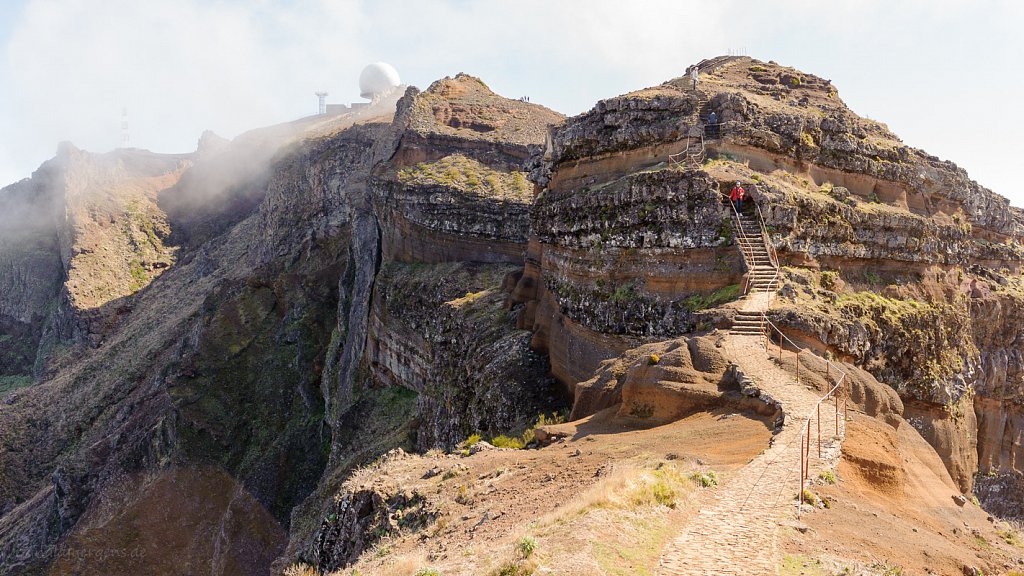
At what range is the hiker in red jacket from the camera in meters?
19.9

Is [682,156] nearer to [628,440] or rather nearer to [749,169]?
[749,169]

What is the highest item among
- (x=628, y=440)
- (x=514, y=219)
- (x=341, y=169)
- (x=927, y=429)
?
(x=341, y=169)

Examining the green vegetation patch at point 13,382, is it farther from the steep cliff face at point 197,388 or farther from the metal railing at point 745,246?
the metal railing at point 745,246

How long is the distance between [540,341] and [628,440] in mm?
12242

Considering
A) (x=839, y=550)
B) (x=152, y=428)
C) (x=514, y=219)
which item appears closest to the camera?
(x=839, y=550)

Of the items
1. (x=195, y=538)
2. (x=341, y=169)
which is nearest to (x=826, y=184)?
(x=195, y=538)

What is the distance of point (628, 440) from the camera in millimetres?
13969

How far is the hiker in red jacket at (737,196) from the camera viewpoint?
65.3ft

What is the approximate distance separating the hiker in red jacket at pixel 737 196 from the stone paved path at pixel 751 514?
7773 mm

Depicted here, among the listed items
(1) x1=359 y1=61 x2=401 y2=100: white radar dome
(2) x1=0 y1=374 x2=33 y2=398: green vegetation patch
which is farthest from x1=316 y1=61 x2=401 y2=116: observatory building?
(2) x1=0 y1=374 x2=33 y2=398: green vegetation patch

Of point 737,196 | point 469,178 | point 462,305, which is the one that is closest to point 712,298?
point 737,196

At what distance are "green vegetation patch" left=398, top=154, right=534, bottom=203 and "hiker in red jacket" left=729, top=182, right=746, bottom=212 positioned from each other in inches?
984

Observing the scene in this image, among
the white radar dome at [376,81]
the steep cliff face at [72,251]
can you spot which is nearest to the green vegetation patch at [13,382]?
the steep cliff face at [72,251]

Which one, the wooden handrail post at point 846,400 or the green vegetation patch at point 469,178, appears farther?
the green vegetation patch at point 469,178
